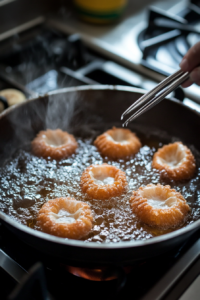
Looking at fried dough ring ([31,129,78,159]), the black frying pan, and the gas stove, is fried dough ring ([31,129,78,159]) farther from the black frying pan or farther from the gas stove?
the gas stove

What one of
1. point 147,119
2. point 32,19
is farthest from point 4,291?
point 32,19

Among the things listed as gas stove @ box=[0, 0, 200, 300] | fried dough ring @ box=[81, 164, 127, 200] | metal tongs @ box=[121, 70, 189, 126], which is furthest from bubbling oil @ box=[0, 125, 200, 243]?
metal tongs @ box=[121, 70, 189, 126]

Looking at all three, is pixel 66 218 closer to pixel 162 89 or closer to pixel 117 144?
pixel 117 144

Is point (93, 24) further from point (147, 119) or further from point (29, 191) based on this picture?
point (29, 191)

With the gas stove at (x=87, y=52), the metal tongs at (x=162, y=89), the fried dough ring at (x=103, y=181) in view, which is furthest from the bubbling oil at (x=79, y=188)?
the metal tongs at (x=162, y=89)

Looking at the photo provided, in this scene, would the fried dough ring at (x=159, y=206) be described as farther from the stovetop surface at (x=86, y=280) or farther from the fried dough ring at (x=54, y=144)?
the fried dough ring at (x=54, y=144)
